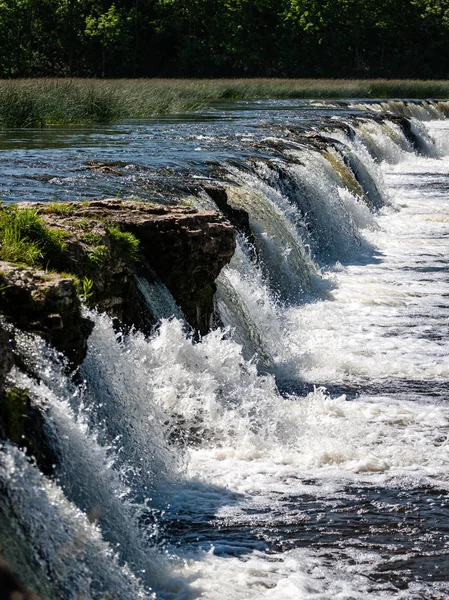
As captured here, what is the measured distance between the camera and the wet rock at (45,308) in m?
5.93

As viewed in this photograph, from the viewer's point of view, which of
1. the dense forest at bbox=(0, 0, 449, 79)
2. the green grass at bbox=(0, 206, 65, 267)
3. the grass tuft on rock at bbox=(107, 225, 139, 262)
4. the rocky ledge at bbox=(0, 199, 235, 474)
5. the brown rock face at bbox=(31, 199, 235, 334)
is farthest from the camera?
the dense forest at bbox=(0, 0, 449, 79)

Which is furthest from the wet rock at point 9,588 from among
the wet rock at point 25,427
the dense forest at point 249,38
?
the dense forest at point 249,38

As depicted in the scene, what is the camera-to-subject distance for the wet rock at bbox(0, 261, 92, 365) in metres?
5.93

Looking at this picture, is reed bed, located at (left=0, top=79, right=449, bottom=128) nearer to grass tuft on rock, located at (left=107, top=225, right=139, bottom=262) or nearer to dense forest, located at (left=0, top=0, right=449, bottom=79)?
grass tuft on rock, located at (left=107, top=225, right=139, bottom=262)

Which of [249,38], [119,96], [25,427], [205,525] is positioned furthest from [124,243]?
[249,38]

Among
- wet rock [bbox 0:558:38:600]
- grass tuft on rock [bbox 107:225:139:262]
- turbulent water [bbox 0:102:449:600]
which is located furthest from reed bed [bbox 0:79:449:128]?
wet rock [bbox 0:558:38:600]

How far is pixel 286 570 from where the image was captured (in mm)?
5848

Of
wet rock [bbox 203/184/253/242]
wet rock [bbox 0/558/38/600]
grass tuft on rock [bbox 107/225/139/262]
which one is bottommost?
wet rock [bbox 203/184/253/242]

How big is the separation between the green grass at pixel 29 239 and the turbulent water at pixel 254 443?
55 cm

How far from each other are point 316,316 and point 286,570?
21.9 ft

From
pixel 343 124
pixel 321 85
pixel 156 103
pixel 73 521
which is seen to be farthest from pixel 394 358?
pixel 321 85

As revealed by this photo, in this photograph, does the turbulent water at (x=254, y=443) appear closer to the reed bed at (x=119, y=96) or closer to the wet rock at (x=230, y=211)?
the wet rock at (x=230, y=211)

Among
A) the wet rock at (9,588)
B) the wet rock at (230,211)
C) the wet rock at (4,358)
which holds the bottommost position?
the wet rock at (230,211)

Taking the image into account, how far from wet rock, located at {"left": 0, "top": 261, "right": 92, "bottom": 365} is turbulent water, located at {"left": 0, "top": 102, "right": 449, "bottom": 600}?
0.13 m
